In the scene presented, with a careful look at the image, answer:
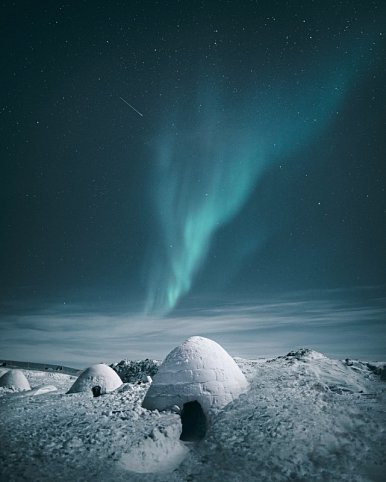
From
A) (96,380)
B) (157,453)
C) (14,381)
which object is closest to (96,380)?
(96,380)

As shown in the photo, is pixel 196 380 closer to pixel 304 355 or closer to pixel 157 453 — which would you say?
pixel 157 453

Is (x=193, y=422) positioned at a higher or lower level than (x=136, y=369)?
lower

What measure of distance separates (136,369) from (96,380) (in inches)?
444

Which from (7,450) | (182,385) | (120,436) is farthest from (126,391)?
(7,450)

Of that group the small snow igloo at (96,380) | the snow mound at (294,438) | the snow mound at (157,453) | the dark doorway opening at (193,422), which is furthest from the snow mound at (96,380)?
the snow mound at (294,438)

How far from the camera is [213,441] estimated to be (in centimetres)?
876

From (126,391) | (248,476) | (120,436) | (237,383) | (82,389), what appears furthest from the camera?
(82,389)

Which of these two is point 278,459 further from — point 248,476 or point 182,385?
point 182,385

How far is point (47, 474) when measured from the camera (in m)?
6.88

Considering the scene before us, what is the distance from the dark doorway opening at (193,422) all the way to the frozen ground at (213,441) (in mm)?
1147

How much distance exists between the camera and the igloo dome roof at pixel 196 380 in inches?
409

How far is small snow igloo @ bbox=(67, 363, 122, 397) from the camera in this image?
17469 millimetres

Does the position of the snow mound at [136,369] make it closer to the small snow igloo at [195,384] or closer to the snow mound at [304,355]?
the snow mound at [304,355]

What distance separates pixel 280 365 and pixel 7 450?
434 inches
